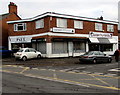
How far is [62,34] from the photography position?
2527 cm

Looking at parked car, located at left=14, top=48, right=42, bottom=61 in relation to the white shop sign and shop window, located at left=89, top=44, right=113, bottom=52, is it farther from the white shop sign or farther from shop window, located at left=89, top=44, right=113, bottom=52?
shop window, located at left=89, top=44, right=113, bottom=52

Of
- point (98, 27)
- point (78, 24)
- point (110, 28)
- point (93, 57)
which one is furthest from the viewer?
point (110, 28)

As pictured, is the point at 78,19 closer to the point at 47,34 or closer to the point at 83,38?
the point at 83,38

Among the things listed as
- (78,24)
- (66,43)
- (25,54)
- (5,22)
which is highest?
(5,22)

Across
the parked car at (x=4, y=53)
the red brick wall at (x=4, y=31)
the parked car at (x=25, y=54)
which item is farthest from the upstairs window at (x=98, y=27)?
the red brick wall at (x=4, y=31)

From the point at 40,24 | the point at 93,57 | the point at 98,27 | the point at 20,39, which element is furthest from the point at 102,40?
the point at 20,39

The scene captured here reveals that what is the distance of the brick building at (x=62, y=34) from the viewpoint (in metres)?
24.3

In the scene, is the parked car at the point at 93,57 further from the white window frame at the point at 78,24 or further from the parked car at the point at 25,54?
the white window frame at the point at 78,24

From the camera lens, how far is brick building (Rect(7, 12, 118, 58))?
24312 mm

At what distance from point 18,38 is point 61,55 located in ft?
28.1

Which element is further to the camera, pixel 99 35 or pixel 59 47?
pixel 99 35

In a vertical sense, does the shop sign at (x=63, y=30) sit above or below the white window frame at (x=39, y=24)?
below

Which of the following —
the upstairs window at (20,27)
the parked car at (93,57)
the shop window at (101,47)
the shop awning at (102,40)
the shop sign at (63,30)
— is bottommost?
the parked car at (93,57)

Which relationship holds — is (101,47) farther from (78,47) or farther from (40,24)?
(40,24)
